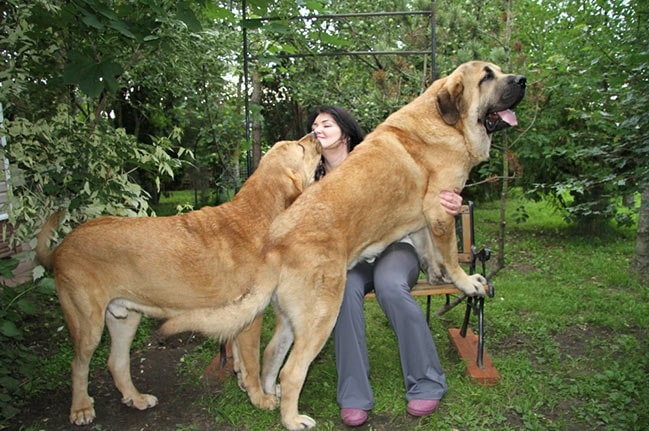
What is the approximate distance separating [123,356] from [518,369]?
9.04ft

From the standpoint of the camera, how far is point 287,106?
9.88 metres

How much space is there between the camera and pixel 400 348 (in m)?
3.21

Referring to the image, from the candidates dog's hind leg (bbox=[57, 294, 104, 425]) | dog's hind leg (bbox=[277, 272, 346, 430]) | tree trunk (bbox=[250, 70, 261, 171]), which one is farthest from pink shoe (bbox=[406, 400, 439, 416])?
tree trunk (bbox=[250, 70, 261, 171])

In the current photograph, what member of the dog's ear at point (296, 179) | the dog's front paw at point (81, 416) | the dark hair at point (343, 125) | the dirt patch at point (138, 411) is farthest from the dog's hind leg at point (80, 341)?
the dark hair at point (343, 125)

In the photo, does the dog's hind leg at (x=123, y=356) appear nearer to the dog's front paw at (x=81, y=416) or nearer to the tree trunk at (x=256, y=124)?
the dog's front paw at (x=81, y=416)

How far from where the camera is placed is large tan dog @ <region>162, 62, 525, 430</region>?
2.82 meters

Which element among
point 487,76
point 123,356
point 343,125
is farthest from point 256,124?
point 123,356

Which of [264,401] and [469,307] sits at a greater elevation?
[469,307]

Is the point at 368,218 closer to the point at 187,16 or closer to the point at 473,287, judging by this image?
the point at 473,287

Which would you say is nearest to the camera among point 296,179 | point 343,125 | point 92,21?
point 92,21

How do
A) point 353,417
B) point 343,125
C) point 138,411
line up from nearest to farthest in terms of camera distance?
point 353,417
point 138,411
point 343,125

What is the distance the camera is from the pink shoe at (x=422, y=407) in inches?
124

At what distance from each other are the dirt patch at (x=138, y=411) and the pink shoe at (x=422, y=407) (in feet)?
3.74

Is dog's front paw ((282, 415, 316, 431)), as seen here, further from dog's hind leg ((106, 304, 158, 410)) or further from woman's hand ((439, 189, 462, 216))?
woman's hand ((439, 189, 462, 216))
